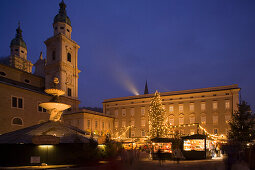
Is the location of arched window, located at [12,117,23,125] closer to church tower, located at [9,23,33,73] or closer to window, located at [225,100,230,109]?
church tower, located at [9,23,33,73]

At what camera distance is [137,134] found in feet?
205

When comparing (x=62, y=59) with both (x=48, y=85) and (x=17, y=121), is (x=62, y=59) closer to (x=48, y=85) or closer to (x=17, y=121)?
(x=48, y=85)

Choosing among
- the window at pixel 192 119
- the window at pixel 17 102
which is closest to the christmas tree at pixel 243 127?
the window at pixel 192 119

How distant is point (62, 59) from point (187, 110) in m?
33.5

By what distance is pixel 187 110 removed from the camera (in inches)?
2303

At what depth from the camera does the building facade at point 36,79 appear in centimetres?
3369

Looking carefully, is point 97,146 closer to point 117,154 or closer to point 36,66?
point 117,154

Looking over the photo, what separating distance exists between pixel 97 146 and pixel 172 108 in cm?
4379

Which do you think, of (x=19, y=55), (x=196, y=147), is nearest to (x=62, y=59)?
(x=19, y=55)

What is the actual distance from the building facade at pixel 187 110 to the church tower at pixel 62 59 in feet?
50.5

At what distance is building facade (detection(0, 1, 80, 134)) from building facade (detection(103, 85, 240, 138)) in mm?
14440

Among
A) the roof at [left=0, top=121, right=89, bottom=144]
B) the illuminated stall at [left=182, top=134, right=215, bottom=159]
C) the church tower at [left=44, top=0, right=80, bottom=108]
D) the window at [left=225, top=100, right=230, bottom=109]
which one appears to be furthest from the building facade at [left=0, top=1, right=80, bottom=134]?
the window at [left=225, top=100, right=230, bottom=109]

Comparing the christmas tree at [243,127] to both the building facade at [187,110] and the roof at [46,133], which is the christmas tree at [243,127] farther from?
the roof at [46,133]

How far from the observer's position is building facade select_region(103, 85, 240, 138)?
54312 mm
